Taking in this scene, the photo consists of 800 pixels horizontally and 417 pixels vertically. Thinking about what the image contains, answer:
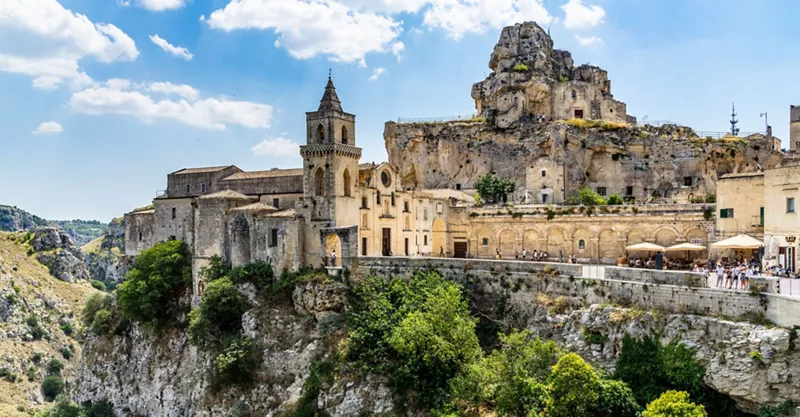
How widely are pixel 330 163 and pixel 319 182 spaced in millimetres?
1802

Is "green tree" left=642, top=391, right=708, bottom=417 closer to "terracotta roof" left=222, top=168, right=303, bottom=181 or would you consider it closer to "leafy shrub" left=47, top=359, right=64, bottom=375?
"terracotta roof" left=222, top=168, right=303, bottom=181

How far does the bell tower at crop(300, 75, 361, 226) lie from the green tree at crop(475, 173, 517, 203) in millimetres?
19219

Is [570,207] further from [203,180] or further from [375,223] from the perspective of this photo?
[203,180]

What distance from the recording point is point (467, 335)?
1280 inches

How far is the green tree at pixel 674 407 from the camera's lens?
74.8ft

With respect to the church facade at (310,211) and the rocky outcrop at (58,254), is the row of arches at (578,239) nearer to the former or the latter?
the church facade at (310,211)

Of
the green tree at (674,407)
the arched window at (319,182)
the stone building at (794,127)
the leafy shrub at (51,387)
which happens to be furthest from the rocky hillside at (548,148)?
the leafy shrub at (51,387)

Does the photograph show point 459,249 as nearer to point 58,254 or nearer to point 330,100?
point 330,100

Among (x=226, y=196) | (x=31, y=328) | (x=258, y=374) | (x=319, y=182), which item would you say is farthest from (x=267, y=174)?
(x=31, y=328)

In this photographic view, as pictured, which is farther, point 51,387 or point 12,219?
point 12,219

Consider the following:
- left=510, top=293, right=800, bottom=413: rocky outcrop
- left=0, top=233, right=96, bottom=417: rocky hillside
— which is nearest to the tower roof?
left=510, top=293, right=800, bottom=413: rocky outcrop

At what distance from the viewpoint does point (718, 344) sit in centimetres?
2539

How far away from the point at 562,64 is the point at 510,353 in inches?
2079

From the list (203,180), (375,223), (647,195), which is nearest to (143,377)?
(203,180)
